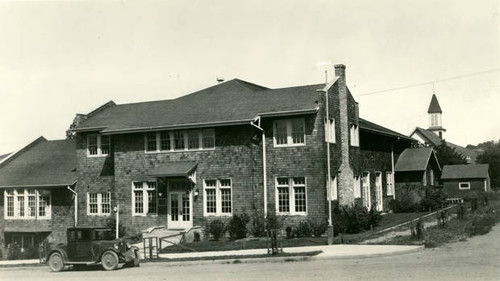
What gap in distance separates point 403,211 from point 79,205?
21.7m

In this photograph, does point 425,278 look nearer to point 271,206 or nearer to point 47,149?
point 271,206

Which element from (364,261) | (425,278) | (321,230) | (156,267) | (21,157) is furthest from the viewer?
(21,157)

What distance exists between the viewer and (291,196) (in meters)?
29.2

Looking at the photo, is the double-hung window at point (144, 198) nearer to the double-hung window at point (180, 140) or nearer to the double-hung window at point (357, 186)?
the double-hung window at point (180, 140)

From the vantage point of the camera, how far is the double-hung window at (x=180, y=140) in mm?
31516

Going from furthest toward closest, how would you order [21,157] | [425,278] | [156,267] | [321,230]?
[21,157] < [321,230] < [156,267] < [425,278]

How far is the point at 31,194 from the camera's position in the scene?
37719 millimetres

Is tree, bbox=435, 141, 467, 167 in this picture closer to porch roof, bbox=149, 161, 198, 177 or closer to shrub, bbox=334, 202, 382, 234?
shrub, bbox=334, 202, 382, 234

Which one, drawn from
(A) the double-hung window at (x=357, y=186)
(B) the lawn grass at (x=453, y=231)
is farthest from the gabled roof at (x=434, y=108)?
(B) the lawn grass at (x=453, y=231)

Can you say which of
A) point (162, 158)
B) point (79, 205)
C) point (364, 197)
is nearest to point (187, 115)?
point (162, 158)

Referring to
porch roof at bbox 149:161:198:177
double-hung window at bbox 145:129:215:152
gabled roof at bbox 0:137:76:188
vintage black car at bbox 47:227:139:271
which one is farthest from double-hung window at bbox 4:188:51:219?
vintage black car at bbox 47:227:139:271

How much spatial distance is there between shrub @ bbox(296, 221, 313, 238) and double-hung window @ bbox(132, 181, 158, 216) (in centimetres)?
906

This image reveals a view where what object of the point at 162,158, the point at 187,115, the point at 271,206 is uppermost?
the point at 187,115

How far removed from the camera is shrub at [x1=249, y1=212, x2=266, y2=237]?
29.0m
